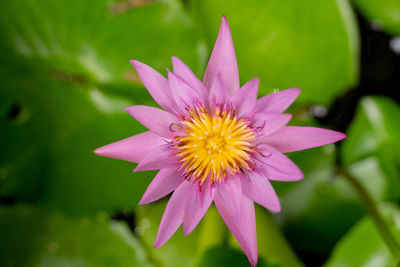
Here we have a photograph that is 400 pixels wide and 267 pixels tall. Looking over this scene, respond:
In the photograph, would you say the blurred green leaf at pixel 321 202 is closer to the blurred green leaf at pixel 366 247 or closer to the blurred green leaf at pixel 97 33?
the blurred green leaf at pixel 366 247

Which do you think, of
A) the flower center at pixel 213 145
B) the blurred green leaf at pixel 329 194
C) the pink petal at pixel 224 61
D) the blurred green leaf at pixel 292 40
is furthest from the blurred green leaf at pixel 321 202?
the pink petal at pixel 224 61

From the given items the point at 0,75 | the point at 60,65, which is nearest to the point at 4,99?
the point at 0,75

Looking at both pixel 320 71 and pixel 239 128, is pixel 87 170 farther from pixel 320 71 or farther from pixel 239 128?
pixel 320 71

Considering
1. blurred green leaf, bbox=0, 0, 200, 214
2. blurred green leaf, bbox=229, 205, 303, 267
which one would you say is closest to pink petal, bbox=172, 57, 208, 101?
blurred green leaf, bbox=0, 0, 200, 214

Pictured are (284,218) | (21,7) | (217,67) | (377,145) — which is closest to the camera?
(217,67)

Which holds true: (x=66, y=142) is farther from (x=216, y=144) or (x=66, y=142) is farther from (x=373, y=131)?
(x=373, y=131)

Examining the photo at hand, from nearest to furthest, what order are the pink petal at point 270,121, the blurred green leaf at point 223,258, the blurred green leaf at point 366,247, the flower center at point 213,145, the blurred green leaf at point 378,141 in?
the pink petal at point 270,121
the flower center at point 213,145
the blurred green leaf at point 223,258
the blurred green leaf at point 366,247
the blurred green leaf at point 378,141
